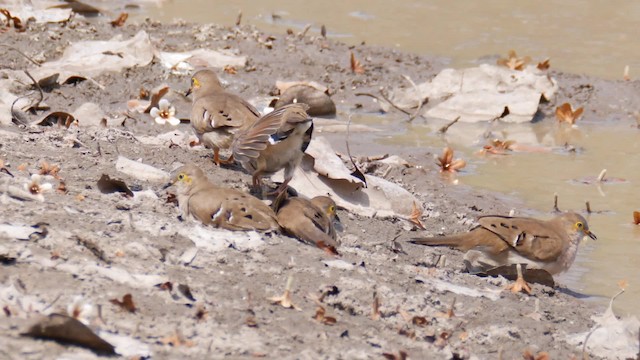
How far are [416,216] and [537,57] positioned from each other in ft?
20.2

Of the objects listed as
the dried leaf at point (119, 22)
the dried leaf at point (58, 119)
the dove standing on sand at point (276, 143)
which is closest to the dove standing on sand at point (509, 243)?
the dove standing on sand at point (276, 143)

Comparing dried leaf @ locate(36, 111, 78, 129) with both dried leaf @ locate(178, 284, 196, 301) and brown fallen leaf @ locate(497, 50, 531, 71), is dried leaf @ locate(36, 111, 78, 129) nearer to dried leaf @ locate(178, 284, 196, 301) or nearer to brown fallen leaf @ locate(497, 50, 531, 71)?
dried leaf @ locate(178, 284, 196, 301)

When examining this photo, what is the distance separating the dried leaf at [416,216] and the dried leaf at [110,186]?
208cm

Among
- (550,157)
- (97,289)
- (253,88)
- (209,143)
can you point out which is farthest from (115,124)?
(97,289)

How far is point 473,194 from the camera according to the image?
28.9 ft

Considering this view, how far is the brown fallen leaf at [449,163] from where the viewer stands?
927 cm

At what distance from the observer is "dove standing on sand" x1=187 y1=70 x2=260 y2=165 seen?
7.88 metres

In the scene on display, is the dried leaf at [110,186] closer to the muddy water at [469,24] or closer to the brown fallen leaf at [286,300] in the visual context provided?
the brown fallen leaf at [286,300]

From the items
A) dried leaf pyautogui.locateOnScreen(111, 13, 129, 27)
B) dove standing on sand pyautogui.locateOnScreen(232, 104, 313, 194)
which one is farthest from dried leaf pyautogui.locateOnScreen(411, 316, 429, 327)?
dried leaf pyautogui.locateOnScreen(111, 13, 129, 27)

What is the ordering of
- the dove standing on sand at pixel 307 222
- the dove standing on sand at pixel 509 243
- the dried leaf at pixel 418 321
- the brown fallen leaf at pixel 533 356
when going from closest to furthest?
1. the brown fallen leaf at pixel 533 356
2. the dried leaf at pixel 418 321
3. the dove standing on sand at pixel 307 222
4. the dove standing on sand at pixel 509 243

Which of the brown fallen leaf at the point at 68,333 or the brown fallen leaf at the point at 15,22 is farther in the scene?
the brown fallen leaf at the point at 15,22

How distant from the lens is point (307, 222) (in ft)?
20.6

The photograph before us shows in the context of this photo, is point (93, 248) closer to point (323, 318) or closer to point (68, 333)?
point (68, 333)

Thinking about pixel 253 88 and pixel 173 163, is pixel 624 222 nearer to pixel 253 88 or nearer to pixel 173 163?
pixel 173 163
